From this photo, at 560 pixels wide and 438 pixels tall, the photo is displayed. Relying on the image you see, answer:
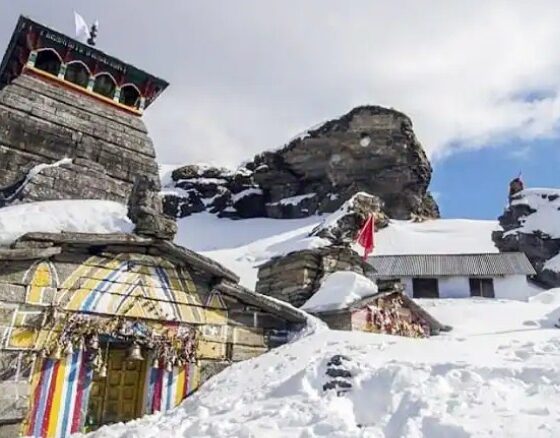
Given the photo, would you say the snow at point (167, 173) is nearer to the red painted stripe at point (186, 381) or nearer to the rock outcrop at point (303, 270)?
the rock outcrop at point (303, 270)

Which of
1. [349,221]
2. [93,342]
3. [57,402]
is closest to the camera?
[57,402]

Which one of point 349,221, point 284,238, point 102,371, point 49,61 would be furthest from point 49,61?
point 284,238

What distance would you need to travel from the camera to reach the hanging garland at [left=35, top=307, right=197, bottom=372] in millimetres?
7363

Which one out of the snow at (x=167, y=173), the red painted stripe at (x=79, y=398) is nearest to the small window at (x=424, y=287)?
the red painted stripe at (x=79, y=398)

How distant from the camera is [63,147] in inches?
550

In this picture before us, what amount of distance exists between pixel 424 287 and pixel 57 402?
25.5 meters

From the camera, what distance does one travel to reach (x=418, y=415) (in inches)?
200

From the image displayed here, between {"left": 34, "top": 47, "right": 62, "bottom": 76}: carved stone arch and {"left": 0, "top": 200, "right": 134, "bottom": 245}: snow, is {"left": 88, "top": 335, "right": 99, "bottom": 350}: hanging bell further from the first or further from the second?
{"left": 34, "top": 47, "right": 62, "bottom": 76}: carved stone arch

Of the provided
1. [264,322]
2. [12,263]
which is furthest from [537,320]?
[12,263]

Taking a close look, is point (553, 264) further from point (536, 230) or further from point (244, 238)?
point (244, 238)

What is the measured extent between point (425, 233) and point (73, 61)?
38346 mm

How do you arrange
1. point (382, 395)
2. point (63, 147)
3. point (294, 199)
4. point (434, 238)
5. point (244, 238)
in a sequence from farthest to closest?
point (294, 199)
point (244, 238)
point (434, 238)
point (63, 147)
point (382, 395)

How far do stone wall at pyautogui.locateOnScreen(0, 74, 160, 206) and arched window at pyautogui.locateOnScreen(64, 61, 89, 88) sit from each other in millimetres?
540

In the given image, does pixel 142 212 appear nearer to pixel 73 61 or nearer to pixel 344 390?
pixel 344 390
